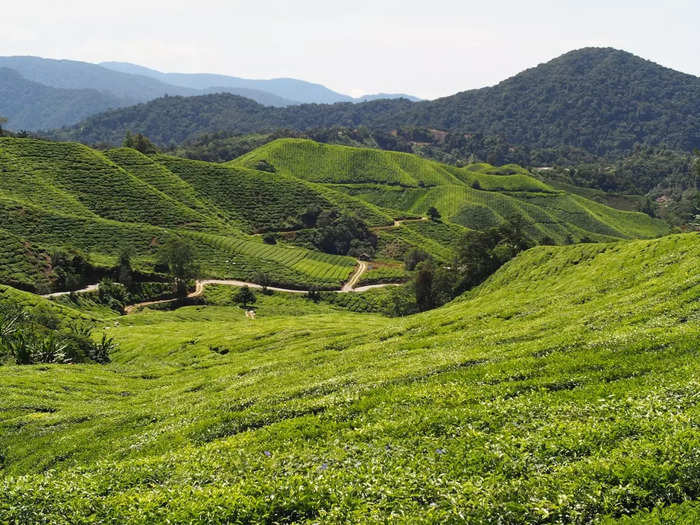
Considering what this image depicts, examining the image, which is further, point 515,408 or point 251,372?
point 251,372

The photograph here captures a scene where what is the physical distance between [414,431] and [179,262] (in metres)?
108

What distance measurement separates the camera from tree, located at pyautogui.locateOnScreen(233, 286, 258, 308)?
387ft

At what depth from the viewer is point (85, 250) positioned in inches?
5089

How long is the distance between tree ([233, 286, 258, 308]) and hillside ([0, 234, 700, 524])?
268 ft

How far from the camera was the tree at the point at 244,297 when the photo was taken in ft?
387

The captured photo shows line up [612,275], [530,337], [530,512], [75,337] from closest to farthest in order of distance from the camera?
1. [530,512]
2. [530,337]
3. [612,275]
4. [75,337]

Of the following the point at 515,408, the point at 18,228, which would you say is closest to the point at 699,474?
the point at 515,408

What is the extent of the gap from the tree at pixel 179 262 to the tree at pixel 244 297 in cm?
1292

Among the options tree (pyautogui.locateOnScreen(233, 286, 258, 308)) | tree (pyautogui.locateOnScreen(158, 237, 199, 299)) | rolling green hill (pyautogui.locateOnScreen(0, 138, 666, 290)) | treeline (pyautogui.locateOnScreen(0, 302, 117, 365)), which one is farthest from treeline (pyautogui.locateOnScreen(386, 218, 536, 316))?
treeline (pyautogui.locateOnScreen(0, 302, 117, 365))

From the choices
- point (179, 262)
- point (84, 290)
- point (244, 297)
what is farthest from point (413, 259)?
point (84, 290)

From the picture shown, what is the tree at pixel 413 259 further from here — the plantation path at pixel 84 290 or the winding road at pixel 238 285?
the plantation path at pixel 84 290

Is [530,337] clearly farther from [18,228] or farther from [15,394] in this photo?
[18,228]

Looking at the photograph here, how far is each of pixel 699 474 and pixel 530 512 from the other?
13.7 feet

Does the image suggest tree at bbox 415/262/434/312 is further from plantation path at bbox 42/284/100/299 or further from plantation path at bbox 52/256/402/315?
plantation path at bbox 42/284/100/299
